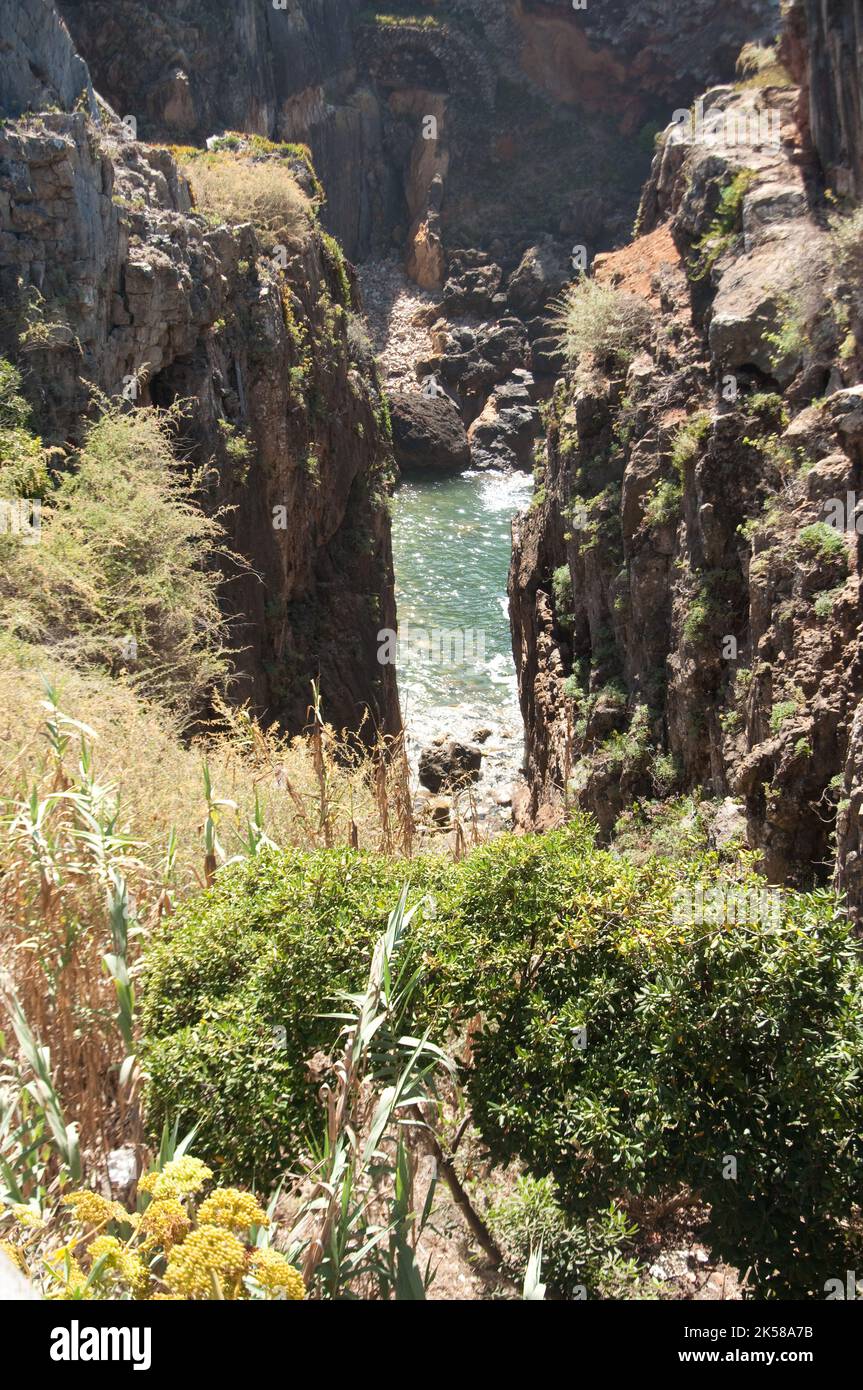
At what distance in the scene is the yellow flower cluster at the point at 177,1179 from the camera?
2.11m

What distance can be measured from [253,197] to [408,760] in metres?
8.64

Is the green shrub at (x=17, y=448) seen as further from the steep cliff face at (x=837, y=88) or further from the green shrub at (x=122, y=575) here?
the steep cliff face at (x=837, y=88)

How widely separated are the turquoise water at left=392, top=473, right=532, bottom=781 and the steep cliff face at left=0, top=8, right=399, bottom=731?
15.1 ft

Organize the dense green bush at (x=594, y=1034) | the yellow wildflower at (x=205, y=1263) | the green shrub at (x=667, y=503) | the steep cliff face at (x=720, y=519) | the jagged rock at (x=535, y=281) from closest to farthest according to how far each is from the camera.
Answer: the yellow wildflower at (x=205, y=1263)
the dense green bush at (x=594, y=1034)
the steep cliff face at (x=720, y=519)
the green shrub at (x=667, y=503)
the jagged rock at (x=535, y=281)

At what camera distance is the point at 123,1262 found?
193cm

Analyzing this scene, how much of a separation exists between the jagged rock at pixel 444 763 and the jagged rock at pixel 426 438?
1788 centimetres

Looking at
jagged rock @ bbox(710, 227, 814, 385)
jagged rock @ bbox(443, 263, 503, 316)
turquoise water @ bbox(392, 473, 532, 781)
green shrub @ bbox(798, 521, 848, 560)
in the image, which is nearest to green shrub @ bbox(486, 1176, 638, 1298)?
green shrub @ bbox(798, 521, 848, 560)

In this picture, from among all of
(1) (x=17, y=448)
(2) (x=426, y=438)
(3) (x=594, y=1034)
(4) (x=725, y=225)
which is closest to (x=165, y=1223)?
(3) (x=594, y=1034)

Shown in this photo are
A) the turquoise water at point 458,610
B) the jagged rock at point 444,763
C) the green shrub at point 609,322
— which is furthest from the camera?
the turquoise water at point 458,610

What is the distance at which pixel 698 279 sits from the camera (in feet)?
32.4

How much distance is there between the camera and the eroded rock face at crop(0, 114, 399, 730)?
9.71 m

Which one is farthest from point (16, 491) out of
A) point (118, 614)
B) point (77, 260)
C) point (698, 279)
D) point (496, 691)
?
point (496, 691)

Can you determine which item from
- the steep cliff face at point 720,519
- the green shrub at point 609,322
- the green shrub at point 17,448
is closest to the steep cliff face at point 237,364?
the green shrub at point 17,448
